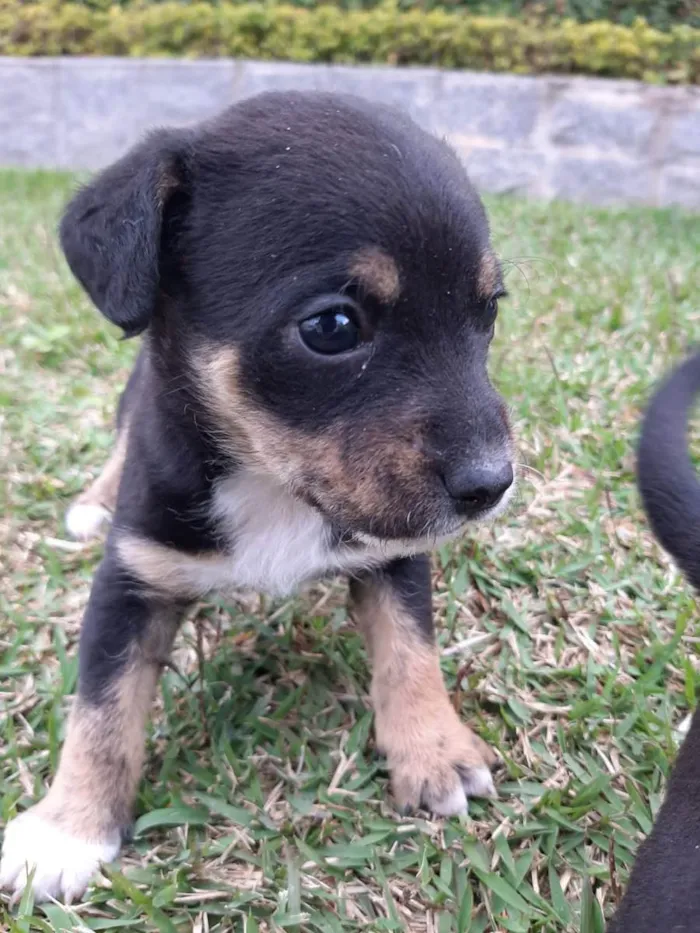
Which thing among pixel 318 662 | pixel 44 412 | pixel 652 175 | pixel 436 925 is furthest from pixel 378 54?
pixel 436 925

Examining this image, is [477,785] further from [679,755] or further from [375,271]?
[375,271]

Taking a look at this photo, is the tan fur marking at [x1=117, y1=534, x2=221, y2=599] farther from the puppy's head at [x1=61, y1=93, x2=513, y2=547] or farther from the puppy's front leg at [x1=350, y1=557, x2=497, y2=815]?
the puppy's front leg at [x1=350, y1=557, x2=497, y2=815]

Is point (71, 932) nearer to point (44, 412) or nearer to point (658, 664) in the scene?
point (658, 664)

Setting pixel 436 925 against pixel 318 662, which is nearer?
pixel 436 925

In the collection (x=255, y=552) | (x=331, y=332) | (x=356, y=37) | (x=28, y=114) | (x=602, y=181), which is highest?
(x=331, y=332)

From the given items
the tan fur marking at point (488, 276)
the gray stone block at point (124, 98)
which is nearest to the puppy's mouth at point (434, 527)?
the tan fur marking at point (488, 276)

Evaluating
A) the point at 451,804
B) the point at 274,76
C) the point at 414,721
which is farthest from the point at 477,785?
the point at 274,76

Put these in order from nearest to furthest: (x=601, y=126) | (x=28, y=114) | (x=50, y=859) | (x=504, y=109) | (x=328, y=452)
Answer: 1. (x=328, y=452)
2. (x=50, y=859)
3. (x=601, y=126)
4. (x=504, y=109)
5. (x=28, y=114)

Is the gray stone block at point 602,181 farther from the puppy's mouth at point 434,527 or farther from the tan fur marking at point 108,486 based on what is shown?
the puppy's mouth at point 434,527
